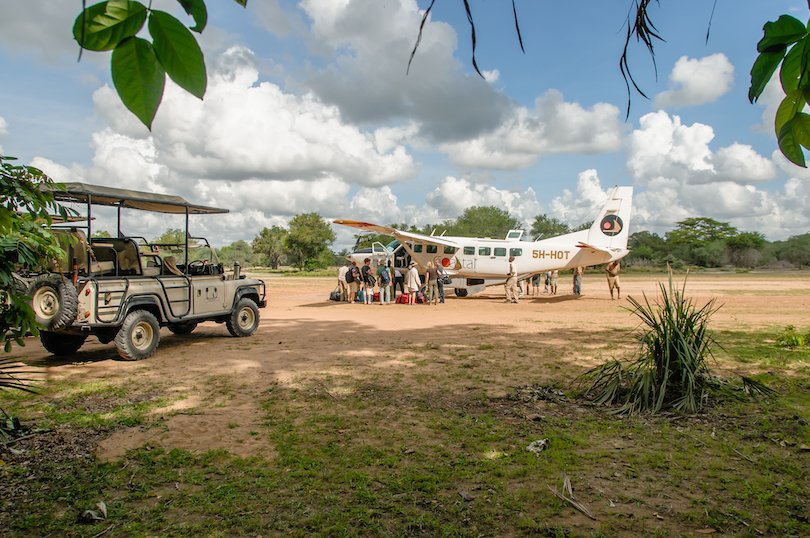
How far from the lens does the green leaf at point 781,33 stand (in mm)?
1547

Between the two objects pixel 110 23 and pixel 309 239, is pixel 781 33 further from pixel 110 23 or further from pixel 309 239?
pixel 309 239

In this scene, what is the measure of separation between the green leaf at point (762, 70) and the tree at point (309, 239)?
6952cm

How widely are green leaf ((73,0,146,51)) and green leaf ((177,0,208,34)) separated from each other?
10 centimetres

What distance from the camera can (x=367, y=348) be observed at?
10320 millimetres

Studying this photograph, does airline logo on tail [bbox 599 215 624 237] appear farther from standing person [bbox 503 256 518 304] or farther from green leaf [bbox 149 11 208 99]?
green leaf [bbox 149 11 208 99]

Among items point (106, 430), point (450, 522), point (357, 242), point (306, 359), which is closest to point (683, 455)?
point (450, 522)

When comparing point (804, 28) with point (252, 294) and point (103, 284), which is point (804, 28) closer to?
point (103, 284)

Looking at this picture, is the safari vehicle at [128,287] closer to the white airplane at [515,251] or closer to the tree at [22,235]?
the tree at [22,235]

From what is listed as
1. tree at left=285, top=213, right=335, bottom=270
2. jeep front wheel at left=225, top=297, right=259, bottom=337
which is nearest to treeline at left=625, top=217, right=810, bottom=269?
tree at left=285, top=213, right=335, bottom=270

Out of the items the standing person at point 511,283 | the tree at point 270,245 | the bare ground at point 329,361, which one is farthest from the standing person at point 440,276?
the tree at point 270,245

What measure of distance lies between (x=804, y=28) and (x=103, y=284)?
30.1 ft

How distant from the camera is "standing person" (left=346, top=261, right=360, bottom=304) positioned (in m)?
21.7

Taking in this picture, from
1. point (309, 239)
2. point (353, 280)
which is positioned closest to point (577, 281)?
point (353, 280)

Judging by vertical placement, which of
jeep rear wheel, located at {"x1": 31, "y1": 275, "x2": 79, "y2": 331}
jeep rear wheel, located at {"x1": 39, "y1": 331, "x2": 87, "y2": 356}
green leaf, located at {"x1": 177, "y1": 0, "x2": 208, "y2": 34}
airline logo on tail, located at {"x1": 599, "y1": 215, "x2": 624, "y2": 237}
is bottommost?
jeep rear wheel, located at {"x1": 39, "y1": 331, "x2": 87, "y2": 356}
